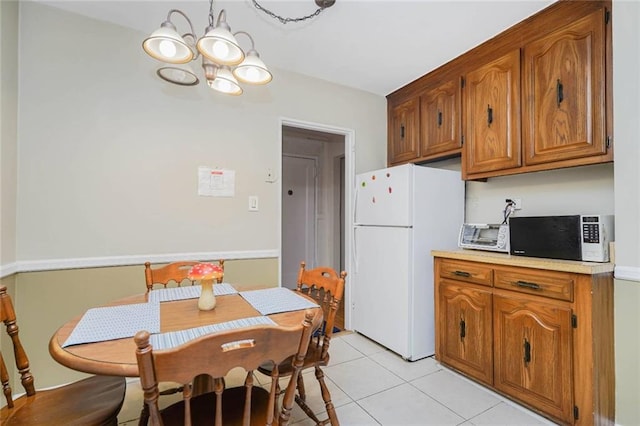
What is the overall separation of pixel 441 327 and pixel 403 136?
6.05 ft

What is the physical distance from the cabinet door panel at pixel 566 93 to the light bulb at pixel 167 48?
7.19 ft

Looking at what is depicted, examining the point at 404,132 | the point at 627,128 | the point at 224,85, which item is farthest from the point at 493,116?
the point at 224,85

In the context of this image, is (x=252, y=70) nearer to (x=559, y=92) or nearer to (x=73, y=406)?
(x=73, y=406)

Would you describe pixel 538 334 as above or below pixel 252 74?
below

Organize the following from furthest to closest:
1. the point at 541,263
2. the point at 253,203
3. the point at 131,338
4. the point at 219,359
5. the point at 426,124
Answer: the point at 426,124, the point at 253,203, the point at 541,263, the point at 131,338, the point at 219,359

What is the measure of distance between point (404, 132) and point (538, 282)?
6.15ft

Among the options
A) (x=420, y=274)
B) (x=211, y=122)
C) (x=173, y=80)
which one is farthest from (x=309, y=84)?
(x=420, y=274)

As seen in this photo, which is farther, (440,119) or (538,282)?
(440,119)

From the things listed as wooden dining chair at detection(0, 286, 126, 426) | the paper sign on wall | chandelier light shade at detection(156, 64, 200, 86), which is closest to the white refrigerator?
the paper sign on wall

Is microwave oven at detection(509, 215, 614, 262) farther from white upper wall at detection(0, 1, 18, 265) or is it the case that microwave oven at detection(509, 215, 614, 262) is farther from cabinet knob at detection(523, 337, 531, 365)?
white upper wall at detection(0, 1, 18, 265)

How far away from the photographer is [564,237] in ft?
5.83

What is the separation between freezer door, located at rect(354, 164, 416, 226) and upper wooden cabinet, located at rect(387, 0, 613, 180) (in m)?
0.51

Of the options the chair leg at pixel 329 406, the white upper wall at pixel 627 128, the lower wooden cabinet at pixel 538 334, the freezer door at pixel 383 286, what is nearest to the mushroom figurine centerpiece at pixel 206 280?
the chair leg at pixel 329 406

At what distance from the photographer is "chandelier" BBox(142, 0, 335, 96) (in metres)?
1.27
